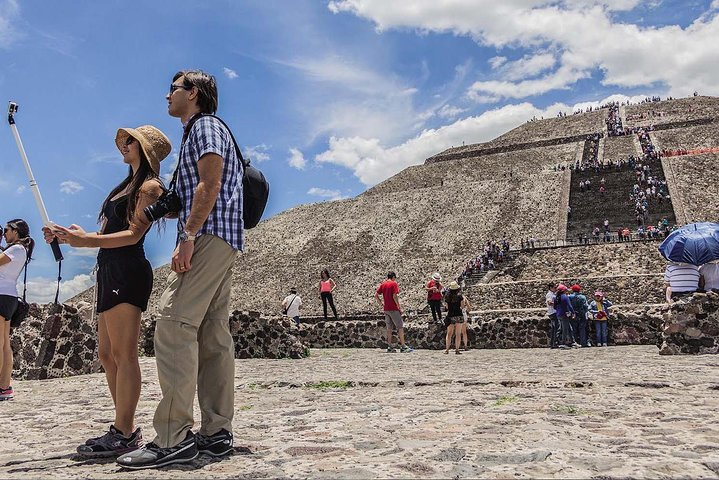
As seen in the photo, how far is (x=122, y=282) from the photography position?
3463 mm

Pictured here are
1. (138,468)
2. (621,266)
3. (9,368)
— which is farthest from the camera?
(621,266)

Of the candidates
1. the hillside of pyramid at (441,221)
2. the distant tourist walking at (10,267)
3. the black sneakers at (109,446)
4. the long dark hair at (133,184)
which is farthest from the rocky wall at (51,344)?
the hillside of pyramid at (441,221)

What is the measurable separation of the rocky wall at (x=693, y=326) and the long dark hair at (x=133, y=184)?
8711mm

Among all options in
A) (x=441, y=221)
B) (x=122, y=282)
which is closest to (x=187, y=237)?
(x=122, y=282)

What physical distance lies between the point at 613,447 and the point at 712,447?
495mm

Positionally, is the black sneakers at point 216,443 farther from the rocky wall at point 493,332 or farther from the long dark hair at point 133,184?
the rocky wall at point 493,332

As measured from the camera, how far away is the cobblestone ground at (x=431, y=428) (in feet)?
9.50

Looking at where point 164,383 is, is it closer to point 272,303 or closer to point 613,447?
point 613,447

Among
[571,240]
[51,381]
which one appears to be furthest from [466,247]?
[51,381]

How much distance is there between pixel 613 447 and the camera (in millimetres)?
3227

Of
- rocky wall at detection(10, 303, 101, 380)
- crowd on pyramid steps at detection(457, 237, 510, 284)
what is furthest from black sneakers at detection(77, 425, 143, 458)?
crowd on pyramid steps at detection(457, 237, 510, 284)

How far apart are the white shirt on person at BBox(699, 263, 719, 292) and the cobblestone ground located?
3.16 meters

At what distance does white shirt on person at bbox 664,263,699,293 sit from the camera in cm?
989

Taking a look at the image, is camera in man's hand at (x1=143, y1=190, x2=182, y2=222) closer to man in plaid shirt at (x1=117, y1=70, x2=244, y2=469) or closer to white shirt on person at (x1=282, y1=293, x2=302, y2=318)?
man in plaid shirt at (x1=117, y1=70, x2=244, y2=469)
